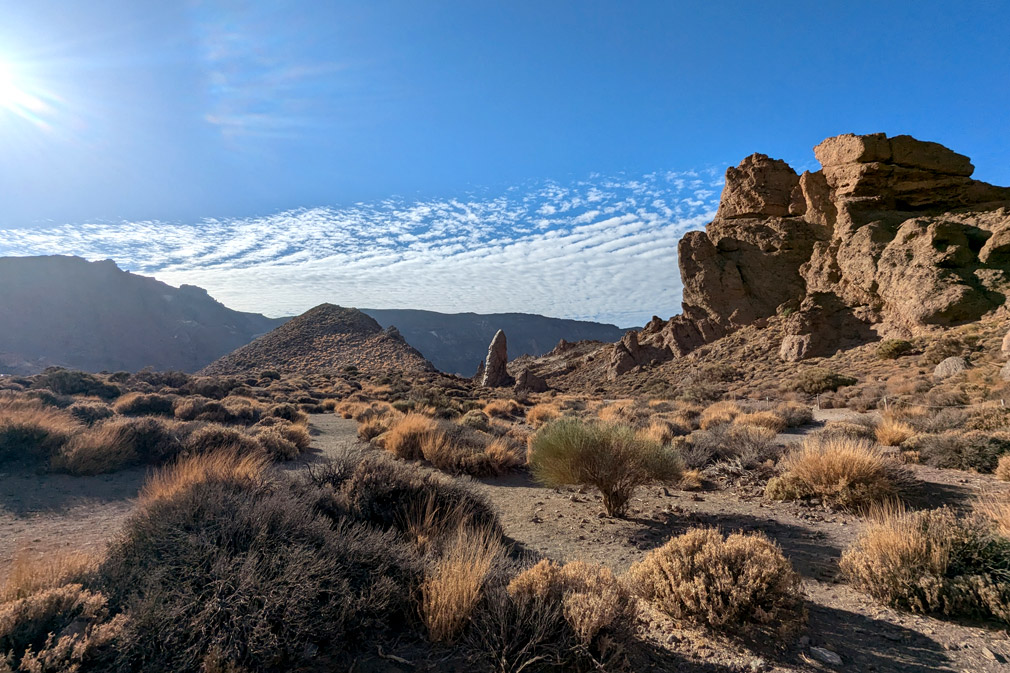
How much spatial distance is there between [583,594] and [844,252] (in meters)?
38.2

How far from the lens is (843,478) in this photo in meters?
6.33

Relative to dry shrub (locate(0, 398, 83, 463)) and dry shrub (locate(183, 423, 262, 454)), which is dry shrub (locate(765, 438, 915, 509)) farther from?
dry shrub (locate(0, 398, 83, 463))

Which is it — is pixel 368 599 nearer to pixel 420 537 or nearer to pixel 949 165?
pixel 420 537

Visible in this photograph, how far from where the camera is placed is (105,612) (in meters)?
2.57

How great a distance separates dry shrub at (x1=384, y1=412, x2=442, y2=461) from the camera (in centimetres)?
1049

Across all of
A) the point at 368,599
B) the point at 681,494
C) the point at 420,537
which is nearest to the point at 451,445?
the point at 681,494

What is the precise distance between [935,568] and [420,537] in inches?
161

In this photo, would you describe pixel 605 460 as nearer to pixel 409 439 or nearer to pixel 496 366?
pixel 409 439

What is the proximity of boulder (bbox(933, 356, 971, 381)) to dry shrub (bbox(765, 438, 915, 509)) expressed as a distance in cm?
1567

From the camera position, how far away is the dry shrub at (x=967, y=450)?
24.6ft

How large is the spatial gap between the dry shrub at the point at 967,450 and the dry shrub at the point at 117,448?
1377cm

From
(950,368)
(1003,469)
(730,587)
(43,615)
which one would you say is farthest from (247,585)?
(950,368)

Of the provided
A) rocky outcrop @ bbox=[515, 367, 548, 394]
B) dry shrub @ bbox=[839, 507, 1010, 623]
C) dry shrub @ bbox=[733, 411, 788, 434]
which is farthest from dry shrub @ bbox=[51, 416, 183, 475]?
rocky outcrop @ bbox=[515, 367, 548, 394]

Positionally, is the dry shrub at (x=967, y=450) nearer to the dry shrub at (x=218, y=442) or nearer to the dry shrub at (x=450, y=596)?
the dry shrub at (x=450, y=596)
